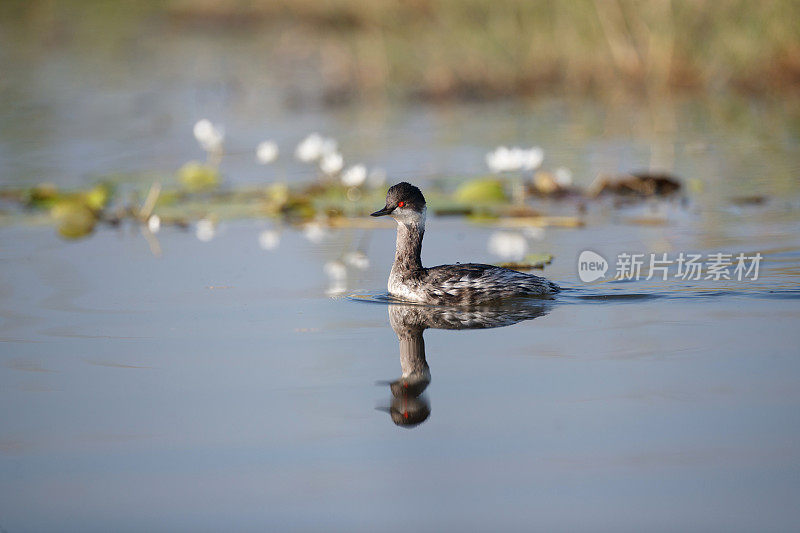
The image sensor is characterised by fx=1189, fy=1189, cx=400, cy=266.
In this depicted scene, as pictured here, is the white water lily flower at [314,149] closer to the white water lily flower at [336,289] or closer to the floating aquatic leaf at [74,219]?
the floating aquatic leaf at [74,219]

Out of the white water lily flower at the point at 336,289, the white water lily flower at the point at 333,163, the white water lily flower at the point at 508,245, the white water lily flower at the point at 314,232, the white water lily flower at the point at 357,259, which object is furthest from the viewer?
the white water lily flower at the point at 333,163

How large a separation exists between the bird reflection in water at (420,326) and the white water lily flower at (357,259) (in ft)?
4.87

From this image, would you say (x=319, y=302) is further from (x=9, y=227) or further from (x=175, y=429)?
(x=9, y=227)

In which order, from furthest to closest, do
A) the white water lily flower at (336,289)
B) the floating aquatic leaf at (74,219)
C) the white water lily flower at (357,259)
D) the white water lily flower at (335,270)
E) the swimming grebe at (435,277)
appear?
the floating aquatic leaf at (74,219)
the white water lily flower at (357,259)
the white water lily flower at (335,270)
the white water lily flower at (336,289)
the swimming grebe at (435,277)

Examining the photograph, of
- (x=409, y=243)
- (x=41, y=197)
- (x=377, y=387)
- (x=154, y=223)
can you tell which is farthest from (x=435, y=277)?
(x=41, y=197)

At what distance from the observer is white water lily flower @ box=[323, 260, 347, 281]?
9.22m

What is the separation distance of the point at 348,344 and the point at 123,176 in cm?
803

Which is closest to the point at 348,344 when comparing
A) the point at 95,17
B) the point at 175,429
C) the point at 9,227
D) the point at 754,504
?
the point at 175,429

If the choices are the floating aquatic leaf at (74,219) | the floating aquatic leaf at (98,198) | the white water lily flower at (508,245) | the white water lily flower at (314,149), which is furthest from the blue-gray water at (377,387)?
the white water lily flower at (314,149)

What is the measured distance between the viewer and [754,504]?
454 centimetres

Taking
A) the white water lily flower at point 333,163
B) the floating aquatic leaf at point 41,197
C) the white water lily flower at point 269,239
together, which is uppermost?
the white water lily flower at point 333,163

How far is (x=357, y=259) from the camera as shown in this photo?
10.1 meters

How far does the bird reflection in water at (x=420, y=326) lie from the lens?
19.1ft

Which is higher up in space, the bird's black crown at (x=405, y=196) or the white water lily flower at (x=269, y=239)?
the white water lily flower at (x=269, y=239)
